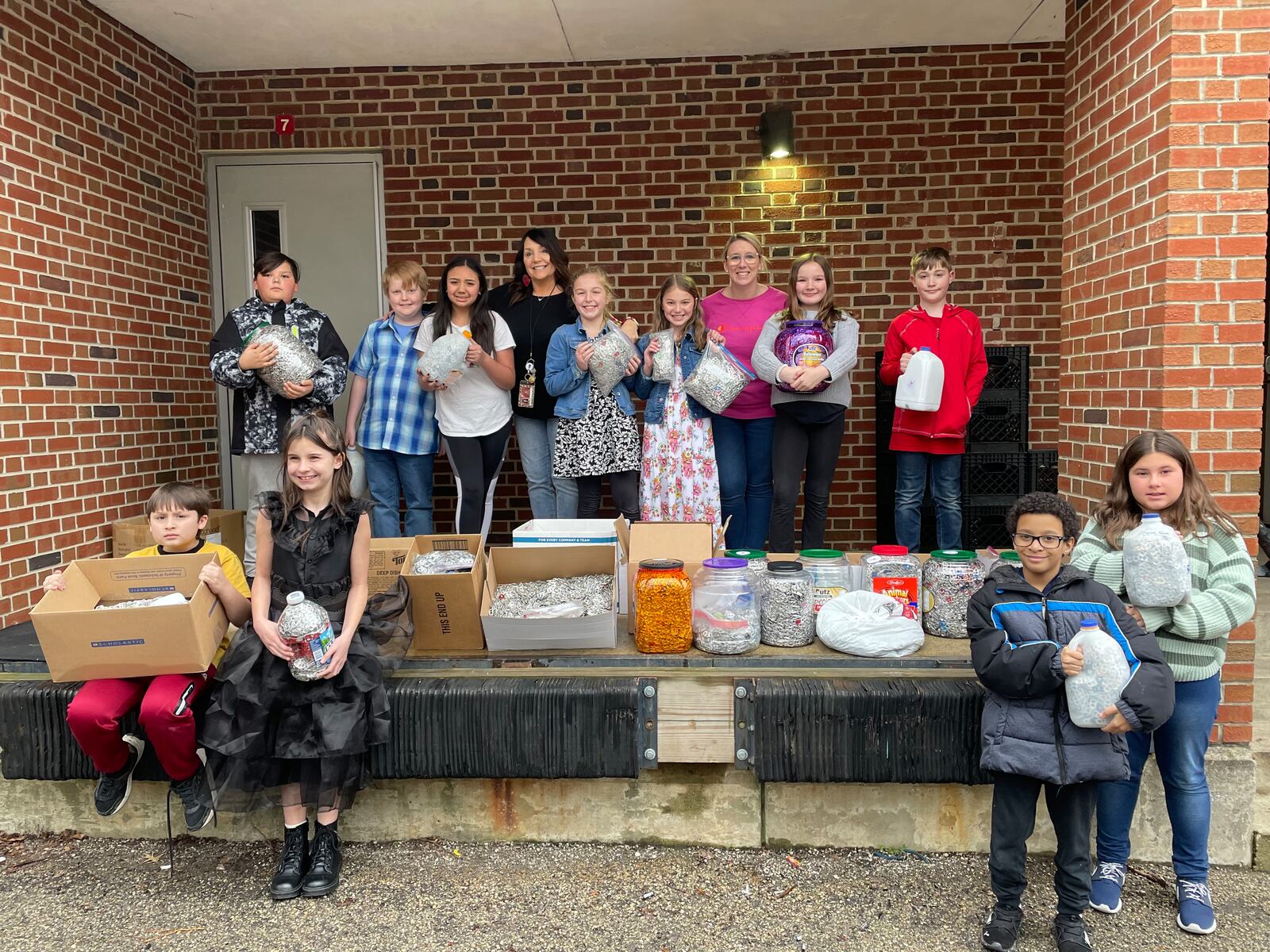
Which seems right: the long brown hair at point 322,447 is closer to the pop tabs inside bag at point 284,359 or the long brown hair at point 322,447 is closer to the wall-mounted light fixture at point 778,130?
the pop tabs inside bag at point 284,359

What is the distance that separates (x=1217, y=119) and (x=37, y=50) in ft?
15.2

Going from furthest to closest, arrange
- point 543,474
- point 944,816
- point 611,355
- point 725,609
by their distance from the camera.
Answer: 1. point 543,474
2. point 611,355
3. point 725,609
4. point 944,816

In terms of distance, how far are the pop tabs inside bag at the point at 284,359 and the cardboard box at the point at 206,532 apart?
0.77m

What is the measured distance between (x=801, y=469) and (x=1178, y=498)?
5.71 feet

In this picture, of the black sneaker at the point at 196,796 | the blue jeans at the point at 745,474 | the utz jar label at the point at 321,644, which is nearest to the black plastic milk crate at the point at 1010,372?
the blue jeans at the point at 745,474

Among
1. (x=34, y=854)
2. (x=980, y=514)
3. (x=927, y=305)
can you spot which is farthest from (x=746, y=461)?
(x=34, y=854)

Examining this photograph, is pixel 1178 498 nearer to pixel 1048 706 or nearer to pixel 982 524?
pixel 1048 706

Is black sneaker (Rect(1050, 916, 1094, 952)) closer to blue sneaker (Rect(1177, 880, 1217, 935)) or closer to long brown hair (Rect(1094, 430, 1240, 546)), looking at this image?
blue sneaker (Rect(1177, 880, 1217, 935))

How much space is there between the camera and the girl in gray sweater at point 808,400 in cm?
383

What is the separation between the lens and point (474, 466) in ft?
13.4

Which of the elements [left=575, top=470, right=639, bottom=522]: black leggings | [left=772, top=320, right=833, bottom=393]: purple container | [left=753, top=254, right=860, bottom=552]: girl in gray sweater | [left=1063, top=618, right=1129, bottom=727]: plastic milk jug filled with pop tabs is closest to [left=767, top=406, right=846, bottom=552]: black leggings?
[left=753, top=254, right=860, bottom=552]: girl in gray sweater

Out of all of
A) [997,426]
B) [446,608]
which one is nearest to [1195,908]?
[446,608]

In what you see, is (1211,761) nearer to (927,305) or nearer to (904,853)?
(904,853)

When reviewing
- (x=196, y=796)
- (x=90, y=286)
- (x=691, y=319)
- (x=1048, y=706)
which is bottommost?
(x=196, y=796)
